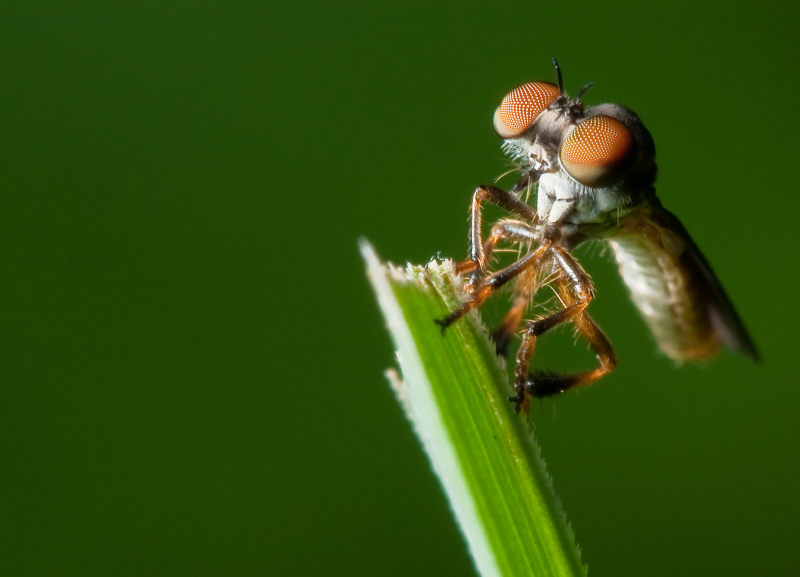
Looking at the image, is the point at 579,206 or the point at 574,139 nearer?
the point at 574,139

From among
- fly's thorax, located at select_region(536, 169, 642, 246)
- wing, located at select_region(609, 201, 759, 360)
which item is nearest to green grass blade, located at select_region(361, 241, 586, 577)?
fly's thorax, located at select_region(536, 169, 642, 246)

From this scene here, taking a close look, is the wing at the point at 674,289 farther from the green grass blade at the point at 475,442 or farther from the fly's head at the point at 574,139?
the green grass blade at the point at 475,442

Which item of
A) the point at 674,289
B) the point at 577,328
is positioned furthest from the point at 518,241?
the point at 674,289

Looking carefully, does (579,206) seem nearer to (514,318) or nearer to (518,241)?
(518,241)

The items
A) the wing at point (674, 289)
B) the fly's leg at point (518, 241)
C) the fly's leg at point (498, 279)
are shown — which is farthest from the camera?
the wing at point (674, 289)

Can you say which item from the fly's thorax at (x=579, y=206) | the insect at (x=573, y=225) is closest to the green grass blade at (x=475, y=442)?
the insect at (x=573, y=225)

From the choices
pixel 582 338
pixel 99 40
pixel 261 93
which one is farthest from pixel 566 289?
pixel 99 40
